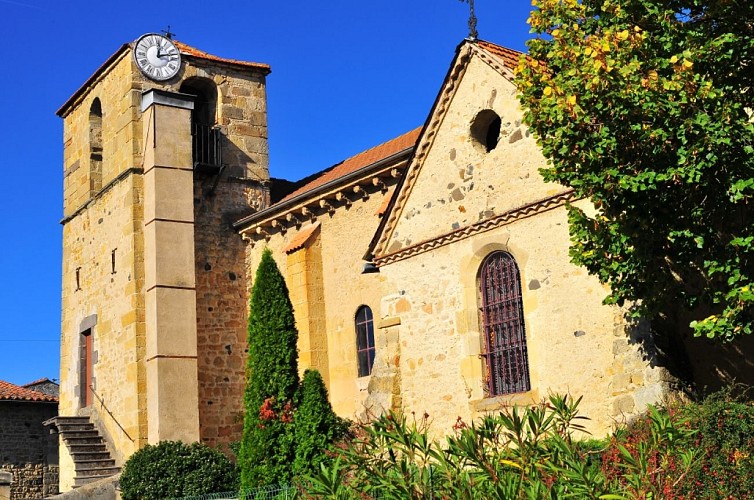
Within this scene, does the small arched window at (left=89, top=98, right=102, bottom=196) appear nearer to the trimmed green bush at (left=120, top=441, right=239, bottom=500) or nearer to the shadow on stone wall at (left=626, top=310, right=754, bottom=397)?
the trimmed green bush at (left=120, top=441, right=239, bottom=500)

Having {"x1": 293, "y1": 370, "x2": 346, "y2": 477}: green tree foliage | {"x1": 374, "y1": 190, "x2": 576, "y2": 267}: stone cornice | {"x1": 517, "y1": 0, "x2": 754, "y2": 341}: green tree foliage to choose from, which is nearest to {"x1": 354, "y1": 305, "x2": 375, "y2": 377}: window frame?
→ {"x1": 293, "y1": 370, "x2": 346, "y2": 477}: green tree foliage

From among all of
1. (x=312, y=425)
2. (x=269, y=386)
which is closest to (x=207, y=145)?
(x=269, y=386)

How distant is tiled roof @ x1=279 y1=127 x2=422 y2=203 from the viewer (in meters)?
23.3

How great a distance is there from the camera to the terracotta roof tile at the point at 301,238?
2392 cm

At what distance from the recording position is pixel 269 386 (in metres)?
19.5

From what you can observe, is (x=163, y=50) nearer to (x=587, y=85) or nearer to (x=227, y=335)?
(x=227, y=335)

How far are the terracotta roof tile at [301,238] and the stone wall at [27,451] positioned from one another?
11991mm

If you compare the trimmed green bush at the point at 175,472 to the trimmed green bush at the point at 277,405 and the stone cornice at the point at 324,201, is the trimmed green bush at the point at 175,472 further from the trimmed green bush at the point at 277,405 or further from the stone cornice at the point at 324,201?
the stone cornice at the point at 324,201

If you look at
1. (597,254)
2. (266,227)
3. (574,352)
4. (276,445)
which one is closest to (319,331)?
(266,227)

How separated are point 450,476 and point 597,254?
4.83 meters

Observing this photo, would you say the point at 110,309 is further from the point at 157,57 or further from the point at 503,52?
the point at 503,52

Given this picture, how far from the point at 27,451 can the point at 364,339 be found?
14242mm

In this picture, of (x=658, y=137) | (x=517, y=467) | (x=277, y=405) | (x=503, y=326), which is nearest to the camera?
(x=517, y=467)

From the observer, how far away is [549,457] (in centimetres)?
883
